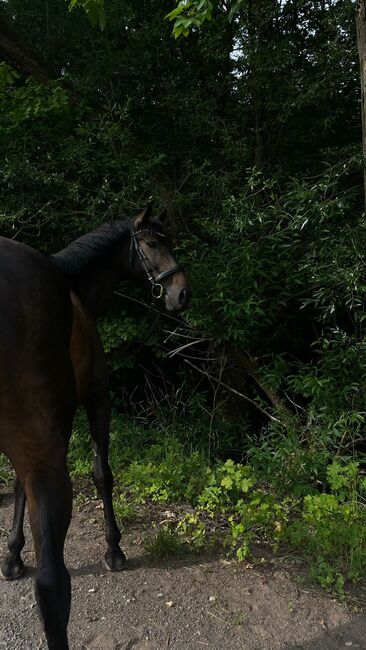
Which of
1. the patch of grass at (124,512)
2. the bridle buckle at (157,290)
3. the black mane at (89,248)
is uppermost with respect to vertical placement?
the black mane at (89,248)

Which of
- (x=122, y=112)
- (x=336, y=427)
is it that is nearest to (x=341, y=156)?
(x=122, y=112)

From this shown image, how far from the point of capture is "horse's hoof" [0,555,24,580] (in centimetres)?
327

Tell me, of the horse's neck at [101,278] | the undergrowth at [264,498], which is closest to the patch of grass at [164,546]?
the undergrowth at [264,498]

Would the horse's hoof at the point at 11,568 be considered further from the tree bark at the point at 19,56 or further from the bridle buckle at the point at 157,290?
the tree bark at the point at 19,56

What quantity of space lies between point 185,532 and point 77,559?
73 cm

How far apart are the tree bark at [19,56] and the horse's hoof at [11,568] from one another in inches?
215

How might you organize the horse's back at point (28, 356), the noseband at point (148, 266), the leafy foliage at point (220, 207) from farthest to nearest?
the leafy foliage at point (220, 207)
the noseband at point (148, 266)
the horse's back at point (28, 356)

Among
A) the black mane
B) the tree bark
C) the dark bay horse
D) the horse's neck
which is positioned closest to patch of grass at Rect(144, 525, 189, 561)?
the dark bay horse

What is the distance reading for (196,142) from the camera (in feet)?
21.5

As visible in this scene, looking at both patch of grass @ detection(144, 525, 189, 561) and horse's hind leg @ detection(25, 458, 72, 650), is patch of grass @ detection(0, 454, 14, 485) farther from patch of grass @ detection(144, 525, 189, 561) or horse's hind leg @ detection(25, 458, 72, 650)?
horse's hind leg @ detection(25, 458, 72, 650)

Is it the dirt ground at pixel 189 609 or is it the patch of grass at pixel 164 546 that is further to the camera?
the patch of grass at pixel 164 546

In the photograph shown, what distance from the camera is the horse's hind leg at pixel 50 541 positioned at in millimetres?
2086

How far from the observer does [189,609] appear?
2887 millimetres

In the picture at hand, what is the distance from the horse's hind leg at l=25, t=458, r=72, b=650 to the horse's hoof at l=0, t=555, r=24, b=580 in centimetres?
126
